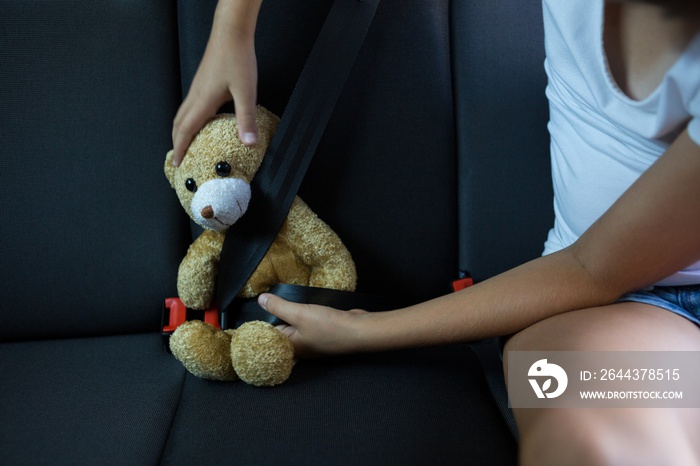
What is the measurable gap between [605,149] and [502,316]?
251 mm

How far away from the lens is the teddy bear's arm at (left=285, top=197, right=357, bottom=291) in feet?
3.36

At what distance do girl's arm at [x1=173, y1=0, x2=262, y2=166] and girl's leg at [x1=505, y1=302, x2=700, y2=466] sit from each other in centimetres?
50

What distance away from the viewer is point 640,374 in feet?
2.35

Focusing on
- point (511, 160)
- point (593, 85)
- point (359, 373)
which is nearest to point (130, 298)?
point (359, 373)

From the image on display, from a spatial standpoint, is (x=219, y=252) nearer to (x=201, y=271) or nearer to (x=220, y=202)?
(x=201, y=271)

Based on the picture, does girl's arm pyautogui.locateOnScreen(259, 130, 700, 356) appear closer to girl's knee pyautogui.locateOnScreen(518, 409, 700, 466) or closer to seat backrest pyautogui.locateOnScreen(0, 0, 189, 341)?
girl's knee pyautogui.locateOnScreen(518, 409, 700, 466)

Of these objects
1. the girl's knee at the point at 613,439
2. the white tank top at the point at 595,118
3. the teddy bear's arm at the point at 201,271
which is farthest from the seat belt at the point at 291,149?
the girl's knee at the point at 613,439

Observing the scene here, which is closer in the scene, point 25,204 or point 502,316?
point 502,316

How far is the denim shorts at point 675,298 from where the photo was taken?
0.80 meters

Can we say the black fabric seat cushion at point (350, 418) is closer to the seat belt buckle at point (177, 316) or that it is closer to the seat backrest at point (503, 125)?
the seat belt buckle at point (177, 316)

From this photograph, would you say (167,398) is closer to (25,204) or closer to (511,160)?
(25,204)

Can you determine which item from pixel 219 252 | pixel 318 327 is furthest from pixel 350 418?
pixel 219 252

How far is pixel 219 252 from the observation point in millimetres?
1030

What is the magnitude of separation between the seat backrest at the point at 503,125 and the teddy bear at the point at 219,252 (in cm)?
27
